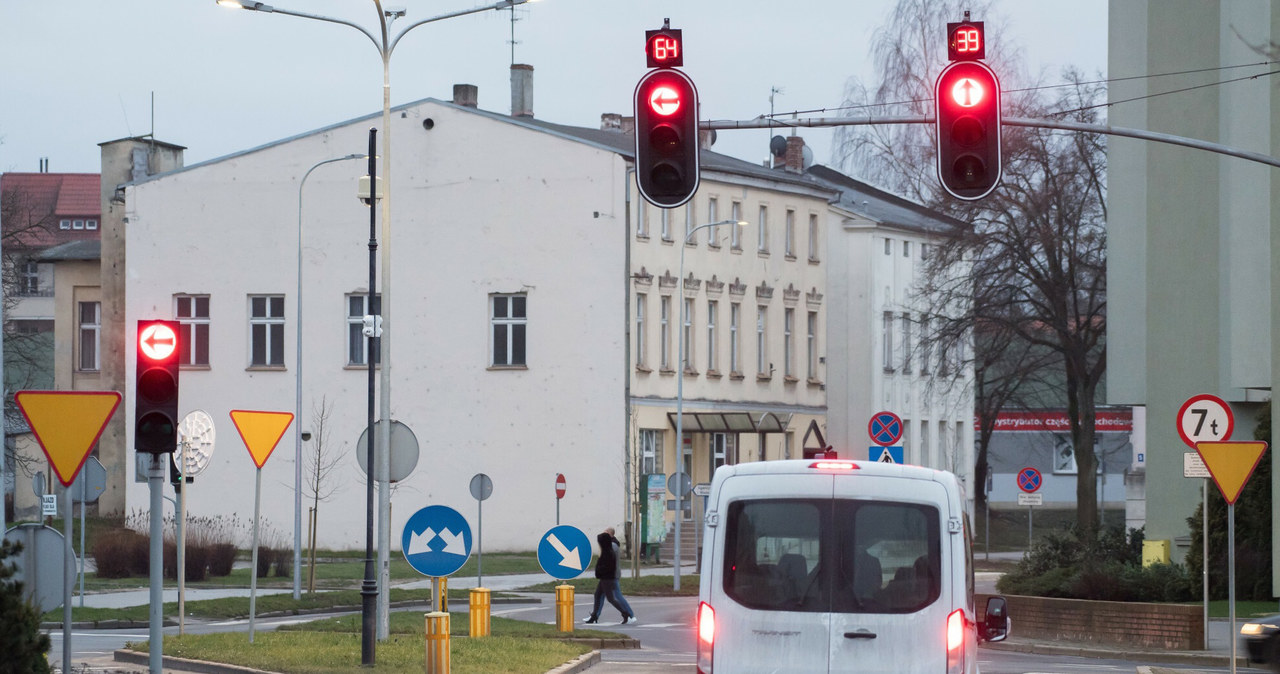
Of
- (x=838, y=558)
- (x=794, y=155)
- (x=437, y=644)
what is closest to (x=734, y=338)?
(x=794, y=155)

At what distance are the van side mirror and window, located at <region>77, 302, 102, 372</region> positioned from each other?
204 feet

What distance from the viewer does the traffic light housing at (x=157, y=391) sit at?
13.4 m

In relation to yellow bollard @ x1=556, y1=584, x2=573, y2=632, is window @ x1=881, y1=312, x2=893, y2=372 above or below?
above

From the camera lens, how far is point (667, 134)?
1409cm

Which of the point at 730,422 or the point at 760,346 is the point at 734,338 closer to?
the point at 760,346

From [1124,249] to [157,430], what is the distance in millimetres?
30743

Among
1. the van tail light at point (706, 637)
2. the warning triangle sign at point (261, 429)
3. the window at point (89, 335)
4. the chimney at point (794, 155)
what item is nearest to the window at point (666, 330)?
the chimney at point (794, 155)

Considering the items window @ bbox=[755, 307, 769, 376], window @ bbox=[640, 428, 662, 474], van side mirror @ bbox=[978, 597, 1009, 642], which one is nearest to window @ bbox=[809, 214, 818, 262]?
window @ bbox=[755, 307, 769, 376]

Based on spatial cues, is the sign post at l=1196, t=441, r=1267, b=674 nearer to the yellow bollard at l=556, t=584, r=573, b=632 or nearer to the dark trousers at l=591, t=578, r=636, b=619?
the yellow bollard at l=556, t=584, r=573, b=632

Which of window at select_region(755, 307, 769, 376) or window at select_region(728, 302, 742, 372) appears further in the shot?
window at select_region(755, 307, 769, 376)

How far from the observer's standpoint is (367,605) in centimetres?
1980

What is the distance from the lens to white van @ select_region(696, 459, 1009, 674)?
11.7 metres

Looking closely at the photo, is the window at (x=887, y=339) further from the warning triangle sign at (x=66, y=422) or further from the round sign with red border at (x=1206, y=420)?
the warning triangle sign at (x=66, y=422)

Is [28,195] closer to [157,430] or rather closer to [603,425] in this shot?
[603,425]
